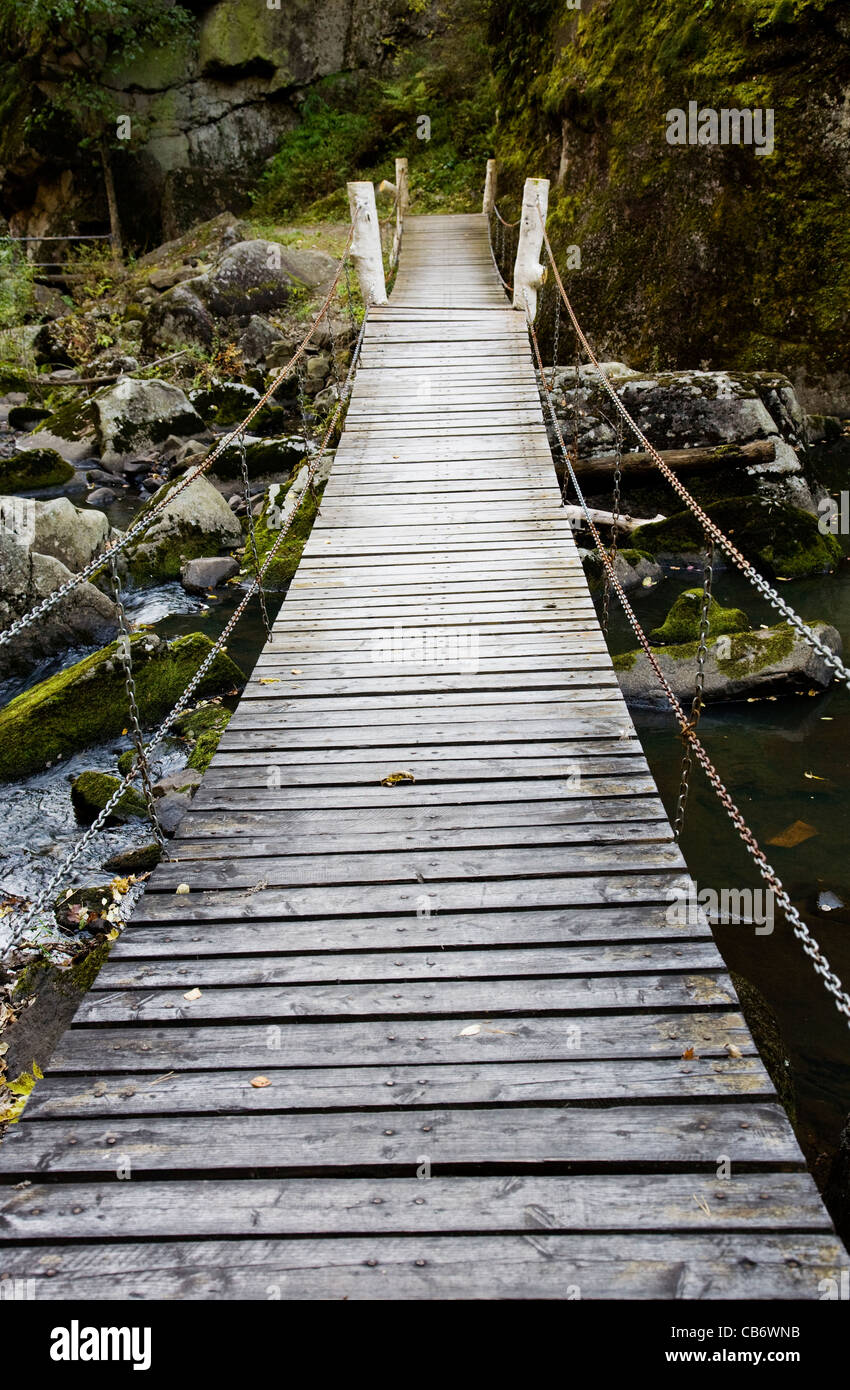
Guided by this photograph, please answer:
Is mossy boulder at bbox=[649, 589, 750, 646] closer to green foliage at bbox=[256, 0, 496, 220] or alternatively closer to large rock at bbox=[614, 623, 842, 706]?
large rock at bbox=[614, 623, 842, 706]

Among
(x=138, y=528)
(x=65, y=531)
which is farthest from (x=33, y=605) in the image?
(x=138, y=528)

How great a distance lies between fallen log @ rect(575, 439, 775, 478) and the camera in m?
9.08

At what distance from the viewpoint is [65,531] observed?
8844 mm

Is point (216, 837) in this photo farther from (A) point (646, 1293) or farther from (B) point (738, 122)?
(B) point (738, 122)

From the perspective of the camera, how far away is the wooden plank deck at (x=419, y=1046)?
217 cm

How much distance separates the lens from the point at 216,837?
369 centimetres

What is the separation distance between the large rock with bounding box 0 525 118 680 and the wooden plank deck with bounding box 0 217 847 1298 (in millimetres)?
3970

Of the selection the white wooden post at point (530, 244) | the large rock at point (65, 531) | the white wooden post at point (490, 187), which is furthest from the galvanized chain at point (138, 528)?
the white wooden post at point (490, 187)

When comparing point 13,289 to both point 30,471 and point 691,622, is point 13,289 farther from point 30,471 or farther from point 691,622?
point 691,622

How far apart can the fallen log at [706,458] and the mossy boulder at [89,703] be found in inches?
202

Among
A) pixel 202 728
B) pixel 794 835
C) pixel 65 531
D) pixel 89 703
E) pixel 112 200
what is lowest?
pixel 794 835

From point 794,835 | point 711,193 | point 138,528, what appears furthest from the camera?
point 711,193

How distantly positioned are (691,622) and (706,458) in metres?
2.73
